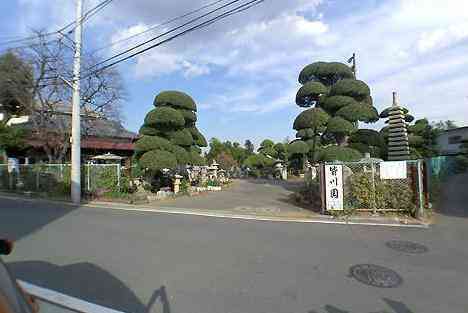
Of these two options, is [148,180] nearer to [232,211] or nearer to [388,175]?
[232,211]

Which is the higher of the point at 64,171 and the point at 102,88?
the point at 102,88

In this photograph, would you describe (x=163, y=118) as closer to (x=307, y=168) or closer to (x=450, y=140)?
(x=307, y=168)

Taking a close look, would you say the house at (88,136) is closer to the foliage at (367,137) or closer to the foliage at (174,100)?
the foliage at (174,100)

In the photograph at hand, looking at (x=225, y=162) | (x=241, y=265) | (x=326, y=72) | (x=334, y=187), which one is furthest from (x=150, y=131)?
(x=225, y=162)

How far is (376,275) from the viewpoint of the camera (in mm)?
5605

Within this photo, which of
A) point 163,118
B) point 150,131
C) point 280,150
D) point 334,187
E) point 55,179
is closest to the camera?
point 334,187

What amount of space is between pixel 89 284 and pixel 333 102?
46.1 ft

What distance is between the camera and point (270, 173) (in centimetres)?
3991

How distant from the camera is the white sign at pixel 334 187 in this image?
11.0m

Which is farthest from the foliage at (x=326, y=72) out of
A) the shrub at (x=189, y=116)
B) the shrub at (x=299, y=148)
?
the shrub at (x=299, y=148)

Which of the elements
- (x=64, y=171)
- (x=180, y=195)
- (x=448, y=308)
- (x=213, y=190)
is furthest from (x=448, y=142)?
(x=448, y=308)

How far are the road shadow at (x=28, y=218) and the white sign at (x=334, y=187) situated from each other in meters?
8.29

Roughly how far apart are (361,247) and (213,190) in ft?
48.7

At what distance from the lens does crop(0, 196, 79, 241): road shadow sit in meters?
8.98
